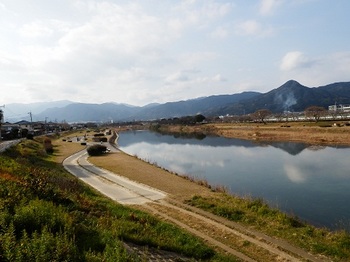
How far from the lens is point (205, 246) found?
12.8m

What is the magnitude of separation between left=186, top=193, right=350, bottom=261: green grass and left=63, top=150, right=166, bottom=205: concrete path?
3585 mm

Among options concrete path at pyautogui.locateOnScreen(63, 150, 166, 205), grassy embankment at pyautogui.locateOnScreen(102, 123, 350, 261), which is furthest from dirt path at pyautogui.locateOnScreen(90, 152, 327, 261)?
concrete path at pyautogui.locateOnScreen(63, 150, 166, 205)

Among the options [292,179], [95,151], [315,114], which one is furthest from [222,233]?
[315,114]

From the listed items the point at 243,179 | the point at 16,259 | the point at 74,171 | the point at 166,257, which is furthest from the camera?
the point at 74,171

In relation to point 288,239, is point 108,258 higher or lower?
higher

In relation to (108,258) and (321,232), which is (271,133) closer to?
(321,232)

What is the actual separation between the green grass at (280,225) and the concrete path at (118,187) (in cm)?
358

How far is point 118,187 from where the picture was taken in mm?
26844

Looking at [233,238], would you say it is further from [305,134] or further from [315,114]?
[315,114]

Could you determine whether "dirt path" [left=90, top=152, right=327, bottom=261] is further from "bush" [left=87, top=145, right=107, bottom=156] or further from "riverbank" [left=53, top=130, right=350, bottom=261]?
"bush" [left=87, top=145, right=107, bottom=156]

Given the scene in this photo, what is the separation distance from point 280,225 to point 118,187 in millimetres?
14613

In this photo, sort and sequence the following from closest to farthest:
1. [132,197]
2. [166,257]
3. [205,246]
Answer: [166,257]
[205,246]
[132,197]

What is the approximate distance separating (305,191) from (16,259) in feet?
82.3

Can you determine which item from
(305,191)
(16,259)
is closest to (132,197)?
(305,191)
